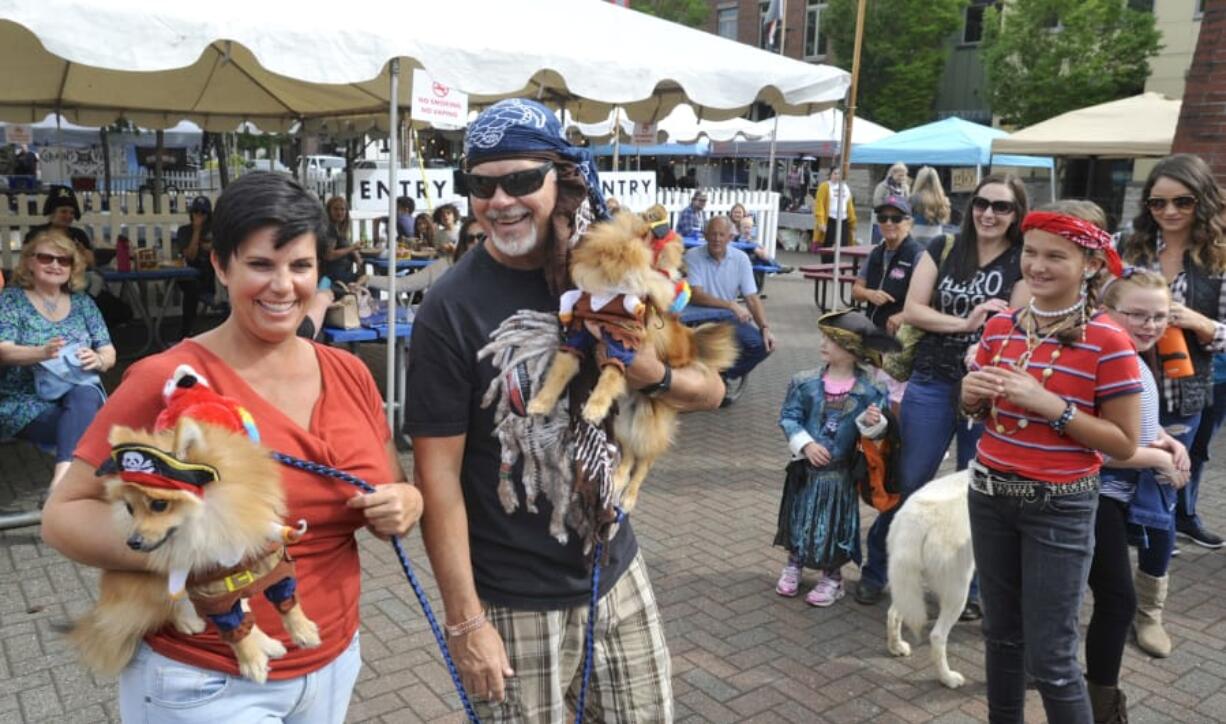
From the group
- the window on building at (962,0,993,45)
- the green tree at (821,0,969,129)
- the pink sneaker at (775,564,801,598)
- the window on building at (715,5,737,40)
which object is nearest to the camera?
the pink sneaker at (775,564,801,598)

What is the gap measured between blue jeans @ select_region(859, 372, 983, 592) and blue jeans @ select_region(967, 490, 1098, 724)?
123 centimetres

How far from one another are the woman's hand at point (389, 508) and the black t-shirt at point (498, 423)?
0.43ft

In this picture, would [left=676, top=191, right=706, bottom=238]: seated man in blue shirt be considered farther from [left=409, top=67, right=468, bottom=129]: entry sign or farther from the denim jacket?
the denim jacket

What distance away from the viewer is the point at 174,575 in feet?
5.10

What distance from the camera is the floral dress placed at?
185 inches

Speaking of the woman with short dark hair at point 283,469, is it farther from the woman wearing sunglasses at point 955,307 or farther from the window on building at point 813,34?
the window on building at point 813,34

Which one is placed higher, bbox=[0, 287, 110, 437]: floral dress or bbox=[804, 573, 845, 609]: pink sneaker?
bbox=[0, 287, 110, 437]: floral dress

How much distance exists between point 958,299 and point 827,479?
3.39 ft

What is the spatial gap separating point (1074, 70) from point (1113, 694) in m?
27.4

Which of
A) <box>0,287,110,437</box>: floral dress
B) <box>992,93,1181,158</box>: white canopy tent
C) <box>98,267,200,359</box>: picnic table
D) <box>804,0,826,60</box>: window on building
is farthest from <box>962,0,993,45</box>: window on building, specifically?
<box>0,287,110,437</box>: floral dress

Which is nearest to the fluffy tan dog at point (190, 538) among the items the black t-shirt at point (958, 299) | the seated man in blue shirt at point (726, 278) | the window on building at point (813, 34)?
the black t-shirt at point (958, 299)

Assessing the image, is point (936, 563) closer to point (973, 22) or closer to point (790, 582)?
point (790, 582)

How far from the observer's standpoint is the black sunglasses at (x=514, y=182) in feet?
6.12

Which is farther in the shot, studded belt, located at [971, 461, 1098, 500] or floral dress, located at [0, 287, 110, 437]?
floral dress, located at [0, 287, 110, 437]
